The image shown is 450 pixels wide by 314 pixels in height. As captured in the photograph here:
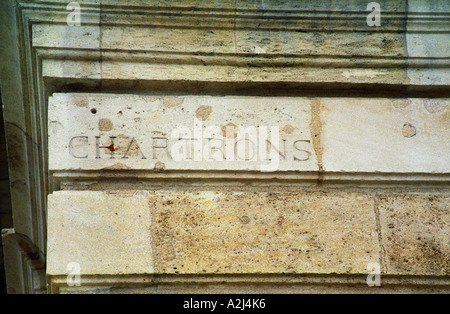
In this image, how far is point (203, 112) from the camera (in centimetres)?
325

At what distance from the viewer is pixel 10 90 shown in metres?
3.43

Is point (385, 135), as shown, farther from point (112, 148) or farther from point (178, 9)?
point (112, 148)

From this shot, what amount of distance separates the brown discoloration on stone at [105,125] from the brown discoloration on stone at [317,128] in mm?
1043

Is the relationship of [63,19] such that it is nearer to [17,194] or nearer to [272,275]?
[17,194]

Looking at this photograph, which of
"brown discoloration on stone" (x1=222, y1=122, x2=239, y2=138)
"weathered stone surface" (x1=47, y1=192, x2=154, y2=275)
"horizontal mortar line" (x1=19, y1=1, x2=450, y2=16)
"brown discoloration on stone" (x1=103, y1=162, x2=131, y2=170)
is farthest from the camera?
"horizontal mortar line" (x1=19, y1=1, x2=450, y2=16)

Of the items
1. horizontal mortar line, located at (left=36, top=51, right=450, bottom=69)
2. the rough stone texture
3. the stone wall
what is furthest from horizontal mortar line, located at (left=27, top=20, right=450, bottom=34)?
the rough stone texture

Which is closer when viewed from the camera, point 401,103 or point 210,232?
point 210,232

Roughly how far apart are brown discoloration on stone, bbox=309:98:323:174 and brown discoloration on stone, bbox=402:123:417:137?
1.47 ft

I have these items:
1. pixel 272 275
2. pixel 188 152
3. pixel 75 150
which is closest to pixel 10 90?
pixel 75 150

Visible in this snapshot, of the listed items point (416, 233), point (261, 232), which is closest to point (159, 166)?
point (261, 232)

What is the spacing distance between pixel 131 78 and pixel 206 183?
688 millimetres

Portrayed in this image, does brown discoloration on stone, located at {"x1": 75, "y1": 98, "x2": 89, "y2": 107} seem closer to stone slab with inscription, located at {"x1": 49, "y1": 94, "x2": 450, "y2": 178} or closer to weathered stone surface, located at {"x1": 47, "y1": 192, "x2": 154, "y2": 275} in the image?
stone slab with inscription, located at {"x1": 49, "y1": 94, "x2": 450, "y2": 178}

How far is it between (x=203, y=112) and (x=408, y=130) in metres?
1.09

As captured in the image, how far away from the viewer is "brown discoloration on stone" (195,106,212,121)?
3.23 meters
